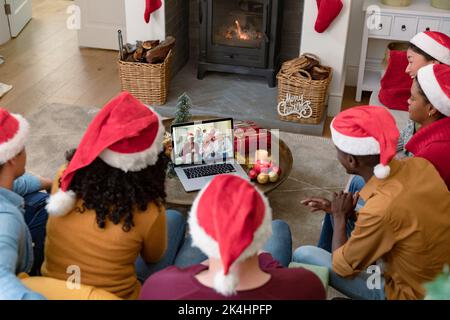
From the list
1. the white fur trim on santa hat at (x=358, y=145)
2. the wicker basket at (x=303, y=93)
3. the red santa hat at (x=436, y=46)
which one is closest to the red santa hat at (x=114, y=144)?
the white fur trim on santa hat at (x=358, y=145)

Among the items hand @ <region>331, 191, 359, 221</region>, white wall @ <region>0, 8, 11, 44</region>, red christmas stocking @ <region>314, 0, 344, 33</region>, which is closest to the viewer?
hand @ <region>331, 191, 359, 221</region>

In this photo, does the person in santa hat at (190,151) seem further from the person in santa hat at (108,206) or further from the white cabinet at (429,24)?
the white cabinet at (429,24)

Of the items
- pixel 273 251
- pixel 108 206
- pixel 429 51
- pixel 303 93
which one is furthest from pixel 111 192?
pixel 303 93

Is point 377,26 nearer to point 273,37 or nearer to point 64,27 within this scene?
point 273,37

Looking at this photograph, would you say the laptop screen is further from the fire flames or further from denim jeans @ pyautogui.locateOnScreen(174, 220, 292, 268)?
the fire flames

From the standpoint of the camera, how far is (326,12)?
3.66 meters

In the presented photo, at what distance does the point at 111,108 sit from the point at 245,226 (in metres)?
0.62

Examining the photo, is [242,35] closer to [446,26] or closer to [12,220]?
[446,26]

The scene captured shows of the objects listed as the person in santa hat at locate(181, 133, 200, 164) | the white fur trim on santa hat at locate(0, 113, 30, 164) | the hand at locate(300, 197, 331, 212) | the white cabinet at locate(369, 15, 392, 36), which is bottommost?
the person in santa hat at locate(181, 133, 200, 164)

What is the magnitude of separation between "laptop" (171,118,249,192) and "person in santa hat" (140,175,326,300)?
127 centimetres

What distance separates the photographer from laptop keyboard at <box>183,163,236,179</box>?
9.02ft

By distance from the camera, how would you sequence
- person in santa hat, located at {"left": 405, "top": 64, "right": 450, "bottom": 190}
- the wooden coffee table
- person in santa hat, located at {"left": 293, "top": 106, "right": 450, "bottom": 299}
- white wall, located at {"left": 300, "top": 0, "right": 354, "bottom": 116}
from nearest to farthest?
person in santa hat, located at {"left": 293, "top": 106, "right": 450, "bottom": 299}
person in santa hat, located at {"left": 405, "top": 64, "right": 450, "bottom": 190}
the wooden coffee table
white wall, located at {"left": 300, "top": 0, "right": 354, "bottom": 116}

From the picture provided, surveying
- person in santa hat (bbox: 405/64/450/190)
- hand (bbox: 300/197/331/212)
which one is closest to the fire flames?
person in santa hat (bbox: 405/64/450/190)
